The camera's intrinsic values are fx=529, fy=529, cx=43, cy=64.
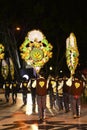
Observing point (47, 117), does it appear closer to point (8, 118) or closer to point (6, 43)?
point (8, 118)

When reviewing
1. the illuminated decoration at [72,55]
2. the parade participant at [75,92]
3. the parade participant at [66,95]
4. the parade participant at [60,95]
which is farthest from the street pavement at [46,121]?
the illuminated decoration at [72,55]

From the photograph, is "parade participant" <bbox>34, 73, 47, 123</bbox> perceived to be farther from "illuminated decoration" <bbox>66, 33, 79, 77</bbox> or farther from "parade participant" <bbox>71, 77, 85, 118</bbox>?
"illuminated decoration" <bbox>66, 33, 79, 77</bbox>

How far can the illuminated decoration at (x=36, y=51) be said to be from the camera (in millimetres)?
22484

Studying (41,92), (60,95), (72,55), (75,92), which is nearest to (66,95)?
(60,95)

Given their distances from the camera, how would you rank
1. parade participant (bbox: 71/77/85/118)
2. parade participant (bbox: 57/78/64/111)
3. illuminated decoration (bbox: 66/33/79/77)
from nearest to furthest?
parade participant (bbox: 71/77/85/118) < illuminated decoration (bbox: 66/33/79/77) < parade participant (bbox: 57/78/64/111)

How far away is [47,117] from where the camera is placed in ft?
74.2

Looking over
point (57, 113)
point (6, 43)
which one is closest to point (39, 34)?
point (57, 113)

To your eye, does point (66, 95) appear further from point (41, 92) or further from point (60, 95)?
point (41, 92)

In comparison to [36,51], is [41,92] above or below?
below

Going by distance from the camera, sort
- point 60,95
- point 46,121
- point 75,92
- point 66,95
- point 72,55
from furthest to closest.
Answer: point 60,95 → point 66,95 → point 72,55 → point 75,92 → point 46,121

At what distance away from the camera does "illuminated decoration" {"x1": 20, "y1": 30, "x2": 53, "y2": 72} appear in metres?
22.5

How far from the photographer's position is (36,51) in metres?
22.7

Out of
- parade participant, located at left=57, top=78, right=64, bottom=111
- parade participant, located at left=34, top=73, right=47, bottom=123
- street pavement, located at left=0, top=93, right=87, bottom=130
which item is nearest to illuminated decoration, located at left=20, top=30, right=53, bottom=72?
parade participant, located at left=34, top=73, right=47, bottom=123

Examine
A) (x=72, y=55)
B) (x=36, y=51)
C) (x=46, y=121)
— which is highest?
(x=36, y=51)
